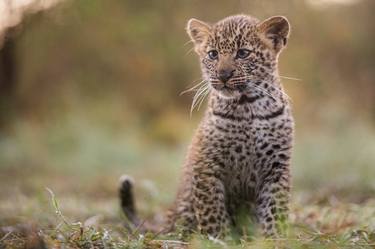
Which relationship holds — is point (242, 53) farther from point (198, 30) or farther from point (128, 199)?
point (128, 199)

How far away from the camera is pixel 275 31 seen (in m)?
7.04

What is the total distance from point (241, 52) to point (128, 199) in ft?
6.33

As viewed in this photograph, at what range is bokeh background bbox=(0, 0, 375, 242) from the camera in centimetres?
A: 1303

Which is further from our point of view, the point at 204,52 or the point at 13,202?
the point at 13,202

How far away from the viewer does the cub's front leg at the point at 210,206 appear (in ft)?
21.7

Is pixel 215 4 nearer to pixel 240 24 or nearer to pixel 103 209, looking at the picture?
pixel 103 209

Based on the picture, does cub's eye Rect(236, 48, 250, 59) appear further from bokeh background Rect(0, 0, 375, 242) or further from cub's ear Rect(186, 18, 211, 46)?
bokeh background Rect(0, 0, 375, 242)

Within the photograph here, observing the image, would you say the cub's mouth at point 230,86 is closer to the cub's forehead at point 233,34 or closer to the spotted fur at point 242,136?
the spotted fur at point 242,136

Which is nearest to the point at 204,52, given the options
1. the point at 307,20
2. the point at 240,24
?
the point at 240,24

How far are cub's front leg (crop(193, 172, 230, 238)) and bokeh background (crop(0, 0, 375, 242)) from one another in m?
2.20

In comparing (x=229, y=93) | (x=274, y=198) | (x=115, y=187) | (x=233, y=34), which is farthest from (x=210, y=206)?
(x=115, y=187)

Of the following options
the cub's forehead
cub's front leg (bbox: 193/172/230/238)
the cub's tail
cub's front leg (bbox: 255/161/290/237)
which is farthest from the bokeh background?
the cub's forehead

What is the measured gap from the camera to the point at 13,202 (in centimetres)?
971

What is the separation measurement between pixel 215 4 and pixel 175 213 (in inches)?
419
